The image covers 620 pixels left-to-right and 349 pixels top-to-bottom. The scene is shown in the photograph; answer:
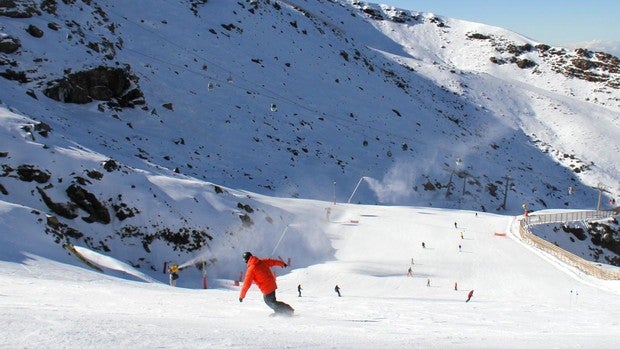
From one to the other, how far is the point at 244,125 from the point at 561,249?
2978 cm

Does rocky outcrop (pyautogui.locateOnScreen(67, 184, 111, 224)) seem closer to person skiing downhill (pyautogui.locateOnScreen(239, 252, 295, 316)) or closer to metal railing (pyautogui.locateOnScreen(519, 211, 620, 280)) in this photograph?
person skiing downhill (pyautogui.locateOnScreen(239, 252, 295, 316))

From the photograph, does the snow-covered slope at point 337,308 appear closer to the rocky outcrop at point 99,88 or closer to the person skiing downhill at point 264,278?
the person skiing downhill at point 264,278

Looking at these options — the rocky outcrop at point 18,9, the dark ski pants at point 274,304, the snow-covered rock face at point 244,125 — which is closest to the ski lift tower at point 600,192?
the snow-covered rock face at point 244,125

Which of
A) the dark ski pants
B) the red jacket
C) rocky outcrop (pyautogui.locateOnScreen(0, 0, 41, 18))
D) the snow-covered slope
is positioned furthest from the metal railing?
rocky outcrop (pyautogui.locateOnScreen(0, 0, 41, 18))

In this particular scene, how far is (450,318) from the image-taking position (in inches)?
494

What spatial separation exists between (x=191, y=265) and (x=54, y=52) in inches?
941

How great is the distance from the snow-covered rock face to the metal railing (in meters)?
12.4

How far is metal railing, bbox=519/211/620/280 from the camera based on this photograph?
2720 centimetres

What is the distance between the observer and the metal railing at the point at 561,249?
89.2 ft

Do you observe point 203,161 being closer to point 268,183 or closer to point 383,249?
point 268,183

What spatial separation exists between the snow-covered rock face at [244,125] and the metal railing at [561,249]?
1238 cm

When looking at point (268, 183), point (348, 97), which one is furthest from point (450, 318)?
point (348, 97)

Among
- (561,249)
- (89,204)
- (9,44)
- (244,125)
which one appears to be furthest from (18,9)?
(561,249)

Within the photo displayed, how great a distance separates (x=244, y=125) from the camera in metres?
51.9
